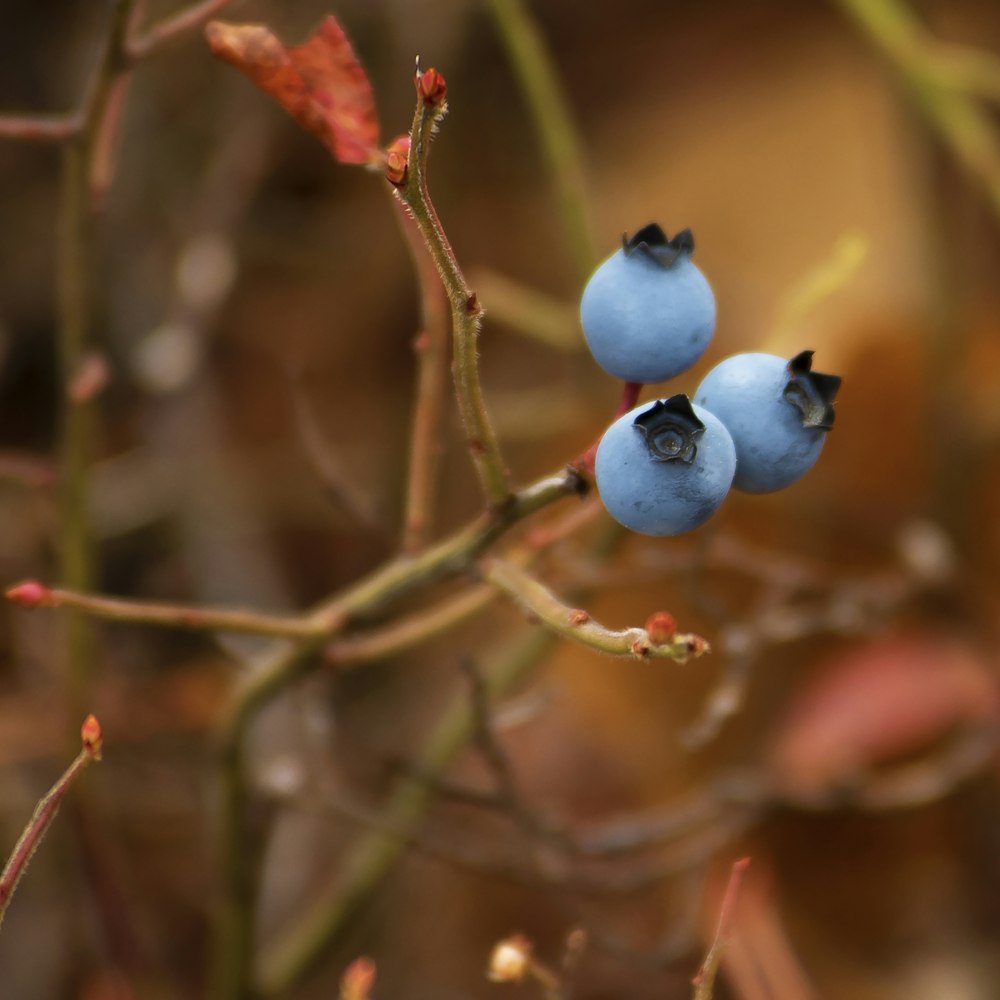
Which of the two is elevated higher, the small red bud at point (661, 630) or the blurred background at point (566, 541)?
the blurred background at point (566, 541)

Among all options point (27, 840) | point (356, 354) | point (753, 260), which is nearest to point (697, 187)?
point (753, 260)

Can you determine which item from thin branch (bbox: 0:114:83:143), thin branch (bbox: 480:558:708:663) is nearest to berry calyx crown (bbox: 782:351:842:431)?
thin branch (bbox: 480:558:708:663)

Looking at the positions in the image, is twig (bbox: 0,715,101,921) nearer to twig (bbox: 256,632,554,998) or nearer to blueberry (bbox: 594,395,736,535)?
blueberry (bbox: 594,395,736,535)

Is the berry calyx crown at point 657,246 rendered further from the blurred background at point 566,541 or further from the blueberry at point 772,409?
the blurred background at point 566,541

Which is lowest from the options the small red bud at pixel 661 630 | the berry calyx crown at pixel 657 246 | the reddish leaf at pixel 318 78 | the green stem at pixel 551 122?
the small red bud at pixel 661 630

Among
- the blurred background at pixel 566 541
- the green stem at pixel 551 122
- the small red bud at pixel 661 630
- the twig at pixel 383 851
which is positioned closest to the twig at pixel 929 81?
the blurred background at pixel 566 541

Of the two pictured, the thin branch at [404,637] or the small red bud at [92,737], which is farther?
the thin branch at [404,637]
